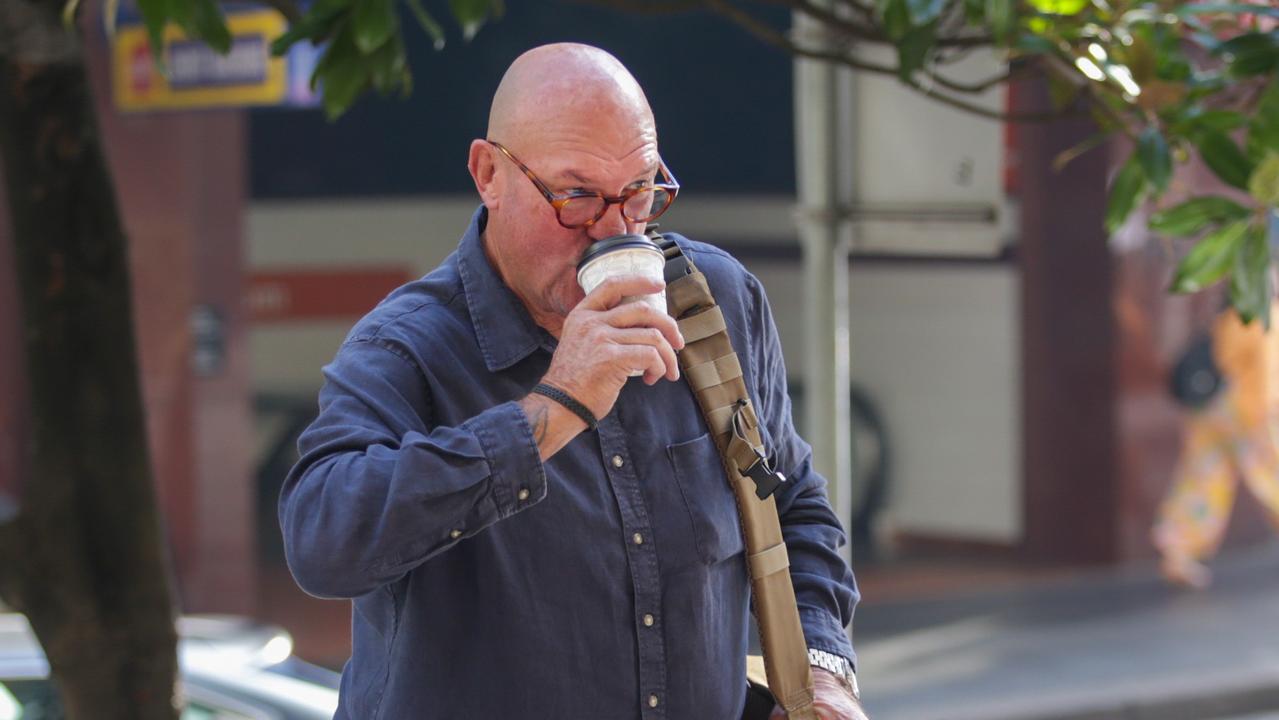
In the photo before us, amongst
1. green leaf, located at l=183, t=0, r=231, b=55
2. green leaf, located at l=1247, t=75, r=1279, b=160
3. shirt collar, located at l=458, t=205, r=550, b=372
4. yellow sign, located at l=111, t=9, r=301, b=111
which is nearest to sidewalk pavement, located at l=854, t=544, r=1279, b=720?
yellow sign, located at l=111, t=9, r=301, b=111

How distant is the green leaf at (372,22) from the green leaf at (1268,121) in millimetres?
1529

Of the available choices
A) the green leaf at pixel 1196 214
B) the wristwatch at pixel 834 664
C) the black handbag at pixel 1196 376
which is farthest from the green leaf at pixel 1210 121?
the black handbag at pixel 1196 376

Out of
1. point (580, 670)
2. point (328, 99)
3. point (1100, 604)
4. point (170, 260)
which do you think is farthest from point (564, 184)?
point (1100, 604)

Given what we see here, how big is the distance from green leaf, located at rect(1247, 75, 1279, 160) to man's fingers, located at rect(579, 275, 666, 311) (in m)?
1.44

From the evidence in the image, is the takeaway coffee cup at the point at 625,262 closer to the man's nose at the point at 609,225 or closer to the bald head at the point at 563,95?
the man's nose at the point at 609,225

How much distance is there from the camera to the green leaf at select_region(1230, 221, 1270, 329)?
3.21 metres

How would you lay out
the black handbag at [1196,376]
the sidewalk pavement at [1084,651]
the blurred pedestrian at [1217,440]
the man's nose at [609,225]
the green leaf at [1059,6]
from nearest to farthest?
the man's nose at [609,225] → the green leaf at [1059,6] → the sidewalk pavement at [1084,651] → the blurred pedestrian at [1217,440] → the black handbag at [1196,376]

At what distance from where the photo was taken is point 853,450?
442 inches

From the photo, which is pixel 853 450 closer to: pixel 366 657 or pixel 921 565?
pixel 921 565

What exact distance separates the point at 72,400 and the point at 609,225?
5.08 ft

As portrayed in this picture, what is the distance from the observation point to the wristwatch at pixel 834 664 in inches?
99.3

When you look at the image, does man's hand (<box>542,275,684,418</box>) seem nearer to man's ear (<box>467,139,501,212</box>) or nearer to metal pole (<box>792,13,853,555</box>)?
man's ear (<box>467,139,501,212</box>)

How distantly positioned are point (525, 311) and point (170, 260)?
23.5 ft

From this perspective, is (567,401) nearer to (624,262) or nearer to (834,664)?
(624,262)
